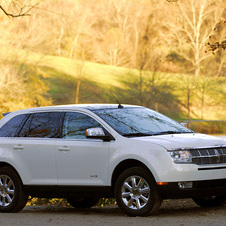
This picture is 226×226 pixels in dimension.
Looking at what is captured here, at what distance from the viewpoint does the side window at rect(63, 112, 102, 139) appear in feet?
29.8

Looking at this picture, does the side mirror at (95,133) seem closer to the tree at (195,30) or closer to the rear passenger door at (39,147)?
the rear passenger door at (39,147)

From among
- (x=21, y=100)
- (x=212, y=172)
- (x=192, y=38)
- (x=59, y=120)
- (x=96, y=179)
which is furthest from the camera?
(x=192, y=38)

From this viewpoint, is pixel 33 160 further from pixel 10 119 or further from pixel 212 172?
pixel 212 172

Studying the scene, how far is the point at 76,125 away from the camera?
9250 mm

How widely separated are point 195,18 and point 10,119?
81.4m

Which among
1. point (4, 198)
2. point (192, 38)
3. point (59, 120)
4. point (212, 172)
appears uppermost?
point (192, 38)

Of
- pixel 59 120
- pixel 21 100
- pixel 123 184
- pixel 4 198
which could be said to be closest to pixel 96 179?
pixel 123 184

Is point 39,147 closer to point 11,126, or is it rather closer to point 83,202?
point 11,126

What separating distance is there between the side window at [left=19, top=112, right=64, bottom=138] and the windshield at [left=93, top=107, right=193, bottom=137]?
0.71 metres

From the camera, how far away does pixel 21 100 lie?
52844 mm

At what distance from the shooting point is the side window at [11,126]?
1008 centimetres

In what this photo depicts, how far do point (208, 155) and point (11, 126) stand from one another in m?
3.67

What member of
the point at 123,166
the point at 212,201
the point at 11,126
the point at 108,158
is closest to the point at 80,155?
the point at 108,158

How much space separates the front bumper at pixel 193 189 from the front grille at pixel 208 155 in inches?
10.8
